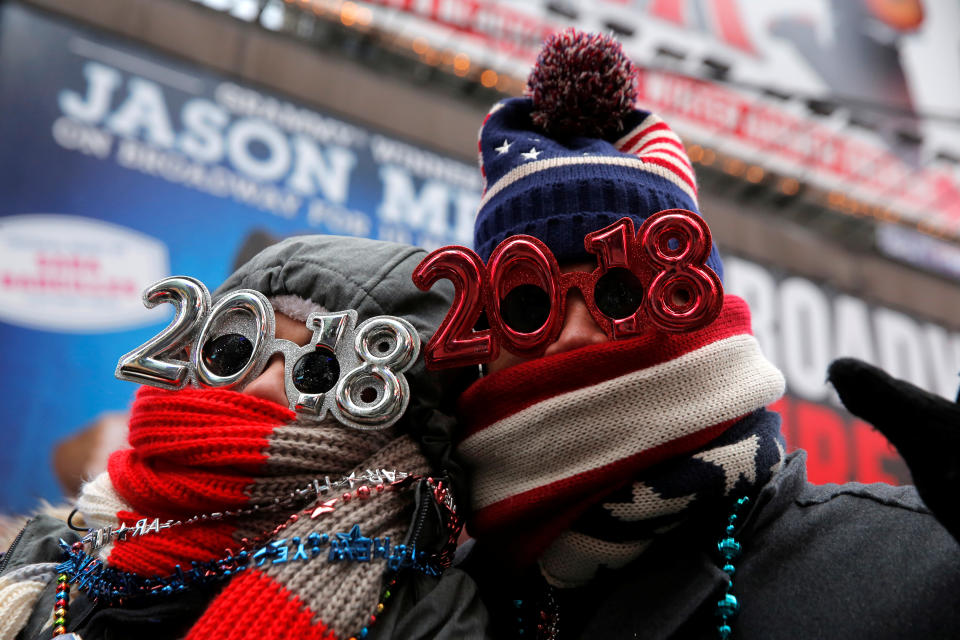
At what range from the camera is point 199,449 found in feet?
2.97

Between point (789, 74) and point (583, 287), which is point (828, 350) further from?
point (583, 287)

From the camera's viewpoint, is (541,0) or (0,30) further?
(541,0)

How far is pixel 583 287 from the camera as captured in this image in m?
0.98

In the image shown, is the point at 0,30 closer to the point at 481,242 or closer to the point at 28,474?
the point at 28,474

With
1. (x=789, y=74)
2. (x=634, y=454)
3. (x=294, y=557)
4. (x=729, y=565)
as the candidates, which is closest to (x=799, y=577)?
(x=729, y=565)

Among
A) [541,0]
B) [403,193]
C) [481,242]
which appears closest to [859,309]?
[541,0]

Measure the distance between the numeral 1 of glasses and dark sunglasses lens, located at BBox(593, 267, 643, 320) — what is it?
25 centimetres

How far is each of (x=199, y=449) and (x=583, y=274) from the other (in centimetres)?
53

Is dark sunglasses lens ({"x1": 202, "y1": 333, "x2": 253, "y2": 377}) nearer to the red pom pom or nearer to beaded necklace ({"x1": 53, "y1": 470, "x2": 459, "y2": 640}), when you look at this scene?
beaded necklace ({"x1": 53, "y1": 470, "x2": 459, "y2": 640})

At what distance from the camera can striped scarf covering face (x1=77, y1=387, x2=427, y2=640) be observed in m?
0.82

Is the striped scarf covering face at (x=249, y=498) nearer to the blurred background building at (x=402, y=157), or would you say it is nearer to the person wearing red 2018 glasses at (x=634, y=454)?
the person wearing red 2018 glasses at (x=634, y=454)

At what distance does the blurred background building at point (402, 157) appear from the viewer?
2.84 metres

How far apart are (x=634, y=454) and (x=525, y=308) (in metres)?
0.24

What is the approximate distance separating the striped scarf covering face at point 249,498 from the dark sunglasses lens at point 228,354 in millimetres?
35
